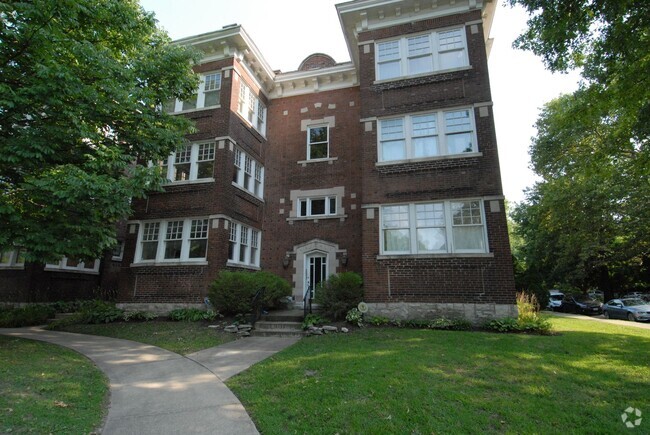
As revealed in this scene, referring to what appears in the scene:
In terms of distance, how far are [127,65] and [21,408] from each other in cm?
871

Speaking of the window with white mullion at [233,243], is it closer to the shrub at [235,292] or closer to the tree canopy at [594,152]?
the shrub at [235,292]

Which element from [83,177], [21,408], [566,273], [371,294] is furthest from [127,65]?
[566,273]

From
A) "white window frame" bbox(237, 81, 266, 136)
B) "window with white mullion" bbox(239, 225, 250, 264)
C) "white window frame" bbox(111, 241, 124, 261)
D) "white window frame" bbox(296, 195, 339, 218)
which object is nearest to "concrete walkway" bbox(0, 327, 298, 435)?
"window with white mullion" bbox(239, 225, 250, 264)

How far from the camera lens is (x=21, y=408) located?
439 cm

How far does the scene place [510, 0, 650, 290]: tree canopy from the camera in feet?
25.4

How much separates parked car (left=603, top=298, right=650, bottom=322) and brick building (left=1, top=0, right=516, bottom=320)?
47.4 ft

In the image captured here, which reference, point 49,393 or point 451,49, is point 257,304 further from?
point 451,49

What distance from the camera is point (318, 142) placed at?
16578 mm

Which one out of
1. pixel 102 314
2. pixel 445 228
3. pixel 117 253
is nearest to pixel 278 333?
pixel 445 228

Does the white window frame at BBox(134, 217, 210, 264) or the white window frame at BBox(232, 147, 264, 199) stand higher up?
the white window frame at BBox(232, 147, 264, 199)

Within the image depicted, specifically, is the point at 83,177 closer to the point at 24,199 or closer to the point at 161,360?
the point at 24,199

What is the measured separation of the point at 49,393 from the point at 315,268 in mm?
10778

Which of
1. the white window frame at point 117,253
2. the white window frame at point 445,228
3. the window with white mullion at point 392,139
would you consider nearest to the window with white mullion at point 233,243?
the white window frame at point 445,228

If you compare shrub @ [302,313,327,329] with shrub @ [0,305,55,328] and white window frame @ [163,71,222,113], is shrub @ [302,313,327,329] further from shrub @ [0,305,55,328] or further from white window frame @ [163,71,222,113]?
shrub @ [0,305,55,328]
